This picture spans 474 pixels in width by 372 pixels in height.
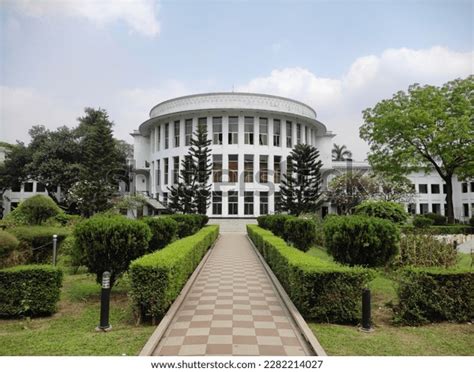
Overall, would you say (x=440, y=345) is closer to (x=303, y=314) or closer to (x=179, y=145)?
(x=303, y=314)

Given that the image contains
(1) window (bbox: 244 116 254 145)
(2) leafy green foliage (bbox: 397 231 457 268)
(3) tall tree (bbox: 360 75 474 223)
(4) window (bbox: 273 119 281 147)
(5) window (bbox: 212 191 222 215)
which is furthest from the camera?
(4) window (bbox: 273 119 281 147)

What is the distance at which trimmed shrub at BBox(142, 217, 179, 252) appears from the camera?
939cm

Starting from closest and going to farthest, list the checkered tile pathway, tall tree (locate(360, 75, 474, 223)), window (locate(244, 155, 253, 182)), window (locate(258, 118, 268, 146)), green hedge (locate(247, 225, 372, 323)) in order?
the checkered tile pathway, green hedge (locate(247, 225, 372, 323)), tall tree (locate(360, 75, 474, 223)), window (locate(244, 155, 253, 182)), window (locate(258, 118, 268, 146))

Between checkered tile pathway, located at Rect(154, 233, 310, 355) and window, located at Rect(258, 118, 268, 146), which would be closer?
checkered tile pathway, located at Rect(154, 233, 310, 355)

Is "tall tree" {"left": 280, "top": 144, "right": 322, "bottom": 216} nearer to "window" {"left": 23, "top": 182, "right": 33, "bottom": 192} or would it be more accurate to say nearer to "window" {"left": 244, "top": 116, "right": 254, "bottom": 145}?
"window" {"left": 244, "top": 116, "right": 254, "bottom": 145}

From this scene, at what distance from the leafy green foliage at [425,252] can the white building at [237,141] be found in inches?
822

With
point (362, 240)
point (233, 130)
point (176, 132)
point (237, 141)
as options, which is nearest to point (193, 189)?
point (237, 141)

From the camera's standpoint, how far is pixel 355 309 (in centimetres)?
479

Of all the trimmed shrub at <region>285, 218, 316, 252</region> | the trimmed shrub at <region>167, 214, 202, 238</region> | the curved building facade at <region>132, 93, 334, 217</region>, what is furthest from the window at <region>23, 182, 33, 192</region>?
the trimmed shrub at <region>285, 218, 316, 252</region>

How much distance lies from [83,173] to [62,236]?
21091 millimetres

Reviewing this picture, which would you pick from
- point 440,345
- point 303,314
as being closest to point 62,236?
point 303,314

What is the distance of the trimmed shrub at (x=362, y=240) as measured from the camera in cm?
635

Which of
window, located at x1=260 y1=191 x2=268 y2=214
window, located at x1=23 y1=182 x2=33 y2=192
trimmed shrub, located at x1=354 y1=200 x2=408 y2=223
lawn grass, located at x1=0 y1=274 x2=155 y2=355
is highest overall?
window, located at x1=23 y1=182 x2=33 y2=192

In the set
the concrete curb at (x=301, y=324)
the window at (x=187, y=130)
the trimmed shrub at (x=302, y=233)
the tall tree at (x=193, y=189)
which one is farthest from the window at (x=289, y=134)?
the concrete curb at (x=301, y=324)
